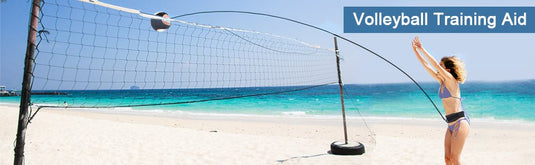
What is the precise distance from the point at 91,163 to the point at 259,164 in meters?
2.50

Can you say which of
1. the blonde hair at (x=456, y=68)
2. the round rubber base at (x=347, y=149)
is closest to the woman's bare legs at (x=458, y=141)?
the blonde hair at (x=456, y=68)

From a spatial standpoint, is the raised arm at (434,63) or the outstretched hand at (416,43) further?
the outstretched hand at (416,43)

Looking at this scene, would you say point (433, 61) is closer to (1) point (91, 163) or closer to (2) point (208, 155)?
(2) point (208, 155)

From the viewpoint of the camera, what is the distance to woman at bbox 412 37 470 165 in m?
2.64

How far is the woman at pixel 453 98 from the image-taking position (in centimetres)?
264

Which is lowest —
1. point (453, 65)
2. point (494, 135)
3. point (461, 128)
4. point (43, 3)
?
point (494, 135)

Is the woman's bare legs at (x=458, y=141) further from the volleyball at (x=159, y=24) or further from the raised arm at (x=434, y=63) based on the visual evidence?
the volleyball at (x=159, y=24)

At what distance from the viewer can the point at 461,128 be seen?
2635mm

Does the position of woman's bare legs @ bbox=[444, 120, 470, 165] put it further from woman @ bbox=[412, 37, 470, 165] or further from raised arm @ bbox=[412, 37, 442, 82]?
raised arm @ bbox=[412, 37, 442, 82]

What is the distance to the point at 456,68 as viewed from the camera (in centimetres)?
268

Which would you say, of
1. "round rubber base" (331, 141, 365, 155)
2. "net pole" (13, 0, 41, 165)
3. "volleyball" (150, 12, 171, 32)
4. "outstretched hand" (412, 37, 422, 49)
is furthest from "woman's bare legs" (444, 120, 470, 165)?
"net pole" (13, 0, 41, 165)

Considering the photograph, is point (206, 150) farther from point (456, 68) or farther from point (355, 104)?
point (355, 104)

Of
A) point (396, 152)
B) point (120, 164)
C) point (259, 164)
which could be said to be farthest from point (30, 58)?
point (396, 152)

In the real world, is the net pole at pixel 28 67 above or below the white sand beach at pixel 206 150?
above
